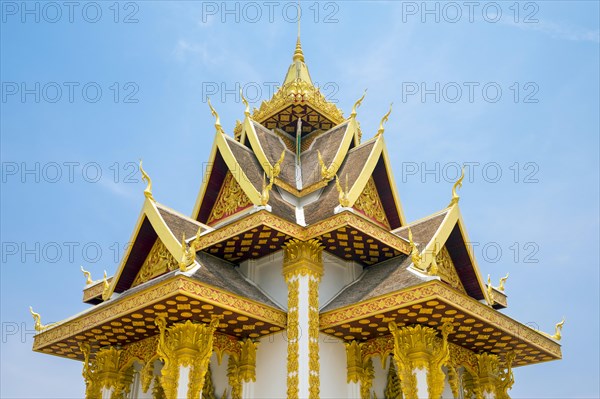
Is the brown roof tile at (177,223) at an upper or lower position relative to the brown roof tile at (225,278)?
upper

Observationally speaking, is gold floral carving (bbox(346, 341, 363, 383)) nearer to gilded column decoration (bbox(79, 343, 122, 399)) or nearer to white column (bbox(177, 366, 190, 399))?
white column (bbox(177, 366, 190, 399))

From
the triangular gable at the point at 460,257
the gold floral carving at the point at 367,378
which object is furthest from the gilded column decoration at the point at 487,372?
the gold floral carving at the point at 367,378

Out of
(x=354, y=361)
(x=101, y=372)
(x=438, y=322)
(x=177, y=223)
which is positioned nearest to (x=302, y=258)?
(x=354, y=361)

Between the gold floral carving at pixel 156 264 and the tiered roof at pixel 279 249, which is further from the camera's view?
the gold floral carving at pixel 156 264

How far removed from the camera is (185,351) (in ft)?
34.2

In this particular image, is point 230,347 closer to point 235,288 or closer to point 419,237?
point 235,288

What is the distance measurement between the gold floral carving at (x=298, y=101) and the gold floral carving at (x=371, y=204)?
3.71 meters

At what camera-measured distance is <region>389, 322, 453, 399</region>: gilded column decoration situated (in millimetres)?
10492

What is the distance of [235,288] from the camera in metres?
11.3

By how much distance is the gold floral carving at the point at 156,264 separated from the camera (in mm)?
12133

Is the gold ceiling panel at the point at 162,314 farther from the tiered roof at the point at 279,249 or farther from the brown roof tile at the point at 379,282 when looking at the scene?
the brown roof tile at the point at 379,282

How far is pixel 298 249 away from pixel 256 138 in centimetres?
437

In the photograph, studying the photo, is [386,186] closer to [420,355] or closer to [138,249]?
[420,355]

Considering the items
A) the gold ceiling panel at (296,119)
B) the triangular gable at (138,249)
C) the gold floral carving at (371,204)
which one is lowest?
the triangular gable at (138,249)
